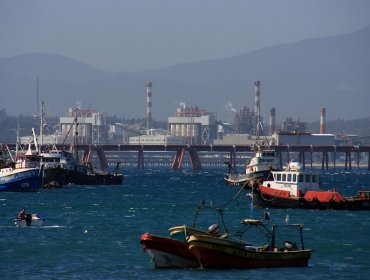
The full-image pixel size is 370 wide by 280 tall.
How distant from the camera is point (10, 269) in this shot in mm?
67000

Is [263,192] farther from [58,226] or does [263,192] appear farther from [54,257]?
[54,257]

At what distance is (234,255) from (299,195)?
4851 centimetres

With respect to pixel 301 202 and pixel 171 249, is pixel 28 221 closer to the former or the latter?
pixel 171 249

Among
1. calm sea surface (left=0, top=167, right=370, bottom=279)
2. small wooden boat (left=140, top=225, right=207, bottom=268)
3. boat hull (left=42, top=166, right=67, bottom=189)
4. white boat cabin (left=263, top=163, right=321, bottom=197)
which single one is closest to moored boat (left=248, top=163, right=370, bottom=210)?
white boat cabin (left=263, top=163, right=321, bottom=197)

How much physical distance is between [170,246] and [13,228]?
29169 mm

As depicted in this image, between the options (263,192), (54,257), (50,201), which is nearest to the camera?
(54,257)

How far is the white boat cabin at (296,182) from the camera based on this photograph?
369ft

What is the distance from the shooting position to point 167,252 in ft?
211

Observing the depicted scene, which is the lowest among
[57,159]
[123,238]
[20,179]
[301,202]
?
[123,238]

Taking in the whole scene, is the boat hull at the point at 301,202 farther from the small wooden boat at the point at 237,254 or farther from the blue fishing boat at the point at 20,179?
the small wooden boat at the point at 237,254

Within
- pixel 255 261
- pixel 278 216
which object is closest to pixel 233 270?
pixel 255 261

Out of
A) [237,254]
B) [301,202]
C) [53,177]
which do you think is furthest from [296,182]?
[53,177]

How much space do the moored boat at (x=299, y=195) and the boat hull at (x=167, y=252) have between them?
46.8 m

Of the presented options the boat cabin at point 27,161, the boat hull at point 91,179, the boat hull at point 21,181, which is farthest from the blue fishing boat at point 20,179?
the boat hull at point 91,179
